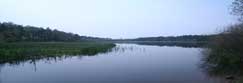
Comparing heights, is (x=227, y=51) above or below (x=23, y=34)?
below

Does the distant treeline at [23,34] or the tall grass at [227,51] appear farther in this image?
the distant treeline at [23,34]

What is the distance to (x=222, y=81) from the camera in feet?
61.5

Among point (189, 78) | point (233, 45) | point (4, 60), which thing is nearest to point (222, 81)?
point (189, 78)

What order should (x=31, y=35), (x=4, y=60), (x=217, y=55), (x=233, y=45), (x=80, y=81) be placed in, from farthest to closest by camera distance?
(x=31, y=35) < (x=4, y=60) < (x=217, y=55) < (x=233, y=45) < (x=80, y=81)

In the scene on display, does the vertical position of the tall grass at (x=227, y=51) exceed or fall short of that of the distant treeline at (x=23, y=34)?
it falls short

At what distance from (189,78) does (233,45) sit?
311 inches

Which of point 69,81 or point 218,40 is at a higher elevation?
point 218,40

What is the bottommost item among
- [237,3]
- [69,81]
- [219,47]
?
[69,81]

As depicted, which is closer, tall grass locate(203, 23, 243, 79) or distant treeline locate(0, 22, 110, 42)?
tall grass locate(203, 23, 243, 79)

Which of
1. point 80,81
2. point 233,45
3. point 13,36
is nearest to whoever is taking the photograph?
point 80,81

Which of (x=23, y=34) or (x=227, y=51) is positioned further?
(x=23, y=34)

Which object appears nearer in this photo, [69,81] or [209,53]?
[69,81]

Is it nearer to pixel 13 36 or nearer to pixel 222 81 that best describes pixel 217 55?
pixel 222 81

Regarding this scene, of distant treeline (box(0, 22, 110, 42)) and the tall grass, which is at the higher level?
distant treeline (box(0, 22, 110, 42))
